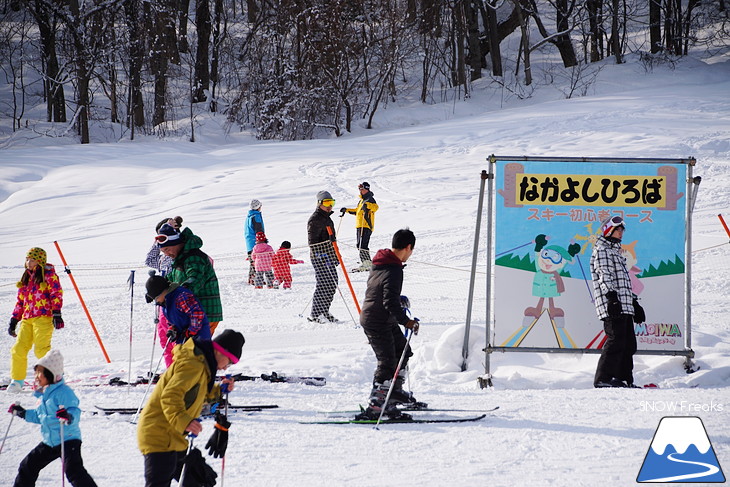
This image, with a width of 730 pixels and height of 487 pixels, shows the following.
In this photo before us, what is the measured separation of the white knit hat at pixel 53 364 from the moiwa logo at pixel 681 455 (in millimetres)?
3728

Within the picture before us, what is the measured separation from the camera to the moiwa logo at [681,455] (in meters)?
4.43

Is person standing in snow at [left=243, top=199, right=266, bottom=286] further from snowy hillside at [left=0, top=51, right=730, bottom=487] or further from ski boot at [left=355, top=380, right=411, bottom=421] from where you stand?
ski boot at [left=355, top=380, right=411, bottom=421]

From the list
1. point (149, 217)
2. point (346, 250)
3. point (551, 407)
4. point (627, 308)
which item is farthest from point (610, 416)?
point (149, 217)

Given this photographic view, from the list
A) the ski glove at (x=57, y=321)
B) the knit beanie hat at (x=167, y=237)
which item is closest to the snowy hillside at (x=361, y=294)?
the ski glove at (x=57, y=321)

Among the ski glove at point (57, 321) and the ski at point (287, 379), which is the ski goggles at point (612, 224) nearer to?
the ski at point (287, 379)

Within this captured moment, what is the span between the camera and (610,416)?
5574mm

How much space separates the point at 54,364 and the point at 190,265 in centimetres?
179

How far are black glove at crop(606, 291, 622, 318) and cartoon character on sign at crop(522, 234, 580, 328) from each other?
675 mm

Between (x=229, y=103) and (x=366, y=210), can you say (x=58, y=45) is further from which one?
(x=366, y=210)

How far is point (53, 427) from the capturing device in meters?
4.25

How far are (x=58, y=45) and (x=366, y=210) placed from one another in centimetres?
2988

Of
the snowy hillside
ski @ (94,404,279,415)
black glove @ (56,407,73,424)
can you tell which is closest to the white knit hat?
black glove @ (56,407,73,424)

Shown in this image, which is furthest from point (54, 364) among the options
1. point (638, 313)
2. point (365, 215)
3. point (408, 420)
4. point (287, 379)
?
point (365, 215)

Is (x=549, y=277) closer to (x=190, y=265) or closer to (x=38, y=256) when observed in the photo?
(x=190, y=265)
